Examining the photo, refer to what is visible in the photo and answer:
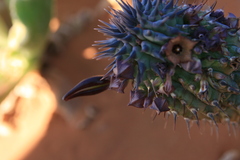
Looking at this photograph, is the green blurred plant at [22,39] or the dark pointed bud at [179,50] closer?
the dark pointed bud at [179,50]

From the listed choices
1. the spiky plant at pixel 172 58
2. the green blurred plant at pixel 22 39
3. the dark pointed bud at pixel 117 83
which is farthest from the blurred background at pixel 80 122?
the dark pointed bud at pixel 117 83

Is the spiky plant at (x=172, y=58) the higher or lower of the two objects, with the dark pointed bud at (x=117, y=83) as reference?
higher

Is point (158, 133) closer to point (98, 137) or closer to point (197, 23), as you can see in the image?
point (98, 137)

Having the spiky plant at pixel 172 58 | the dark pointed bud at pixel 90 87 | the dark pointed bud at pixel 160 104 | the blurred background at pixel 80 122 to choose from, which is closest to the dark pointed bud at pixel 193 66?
the spiky plant at pixel 172 58

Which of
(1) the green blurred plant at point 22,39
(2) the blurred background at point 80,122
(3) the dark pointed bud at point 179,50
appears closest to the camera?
(3) the dark pointed bud at point 179,50

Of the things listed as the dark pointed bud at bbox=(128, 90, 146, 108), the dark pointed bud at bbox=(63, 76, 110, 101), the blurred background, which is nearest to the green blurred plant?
the blurred background

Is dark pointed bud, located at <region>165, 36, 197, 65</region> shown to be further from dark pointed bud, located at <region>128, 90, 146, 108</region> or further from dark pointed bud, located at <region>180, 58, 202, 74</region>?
dark pointed bud, located at <region>128, 90, 146, 108</region>

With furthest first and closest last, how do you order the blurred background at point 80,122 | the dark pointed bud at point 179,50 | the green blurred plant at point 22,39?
the blurred background at point 80,122, the green blurred plant at point 22,39, the dark pointed bud at point 179,50

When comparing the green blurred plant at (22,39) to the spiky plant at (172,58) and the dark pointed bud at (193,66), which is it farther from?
the dark pointed bud at (193,66)

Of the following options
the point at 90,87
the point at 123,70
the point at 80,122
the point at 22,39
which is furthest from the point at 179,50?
the point at 80,122
